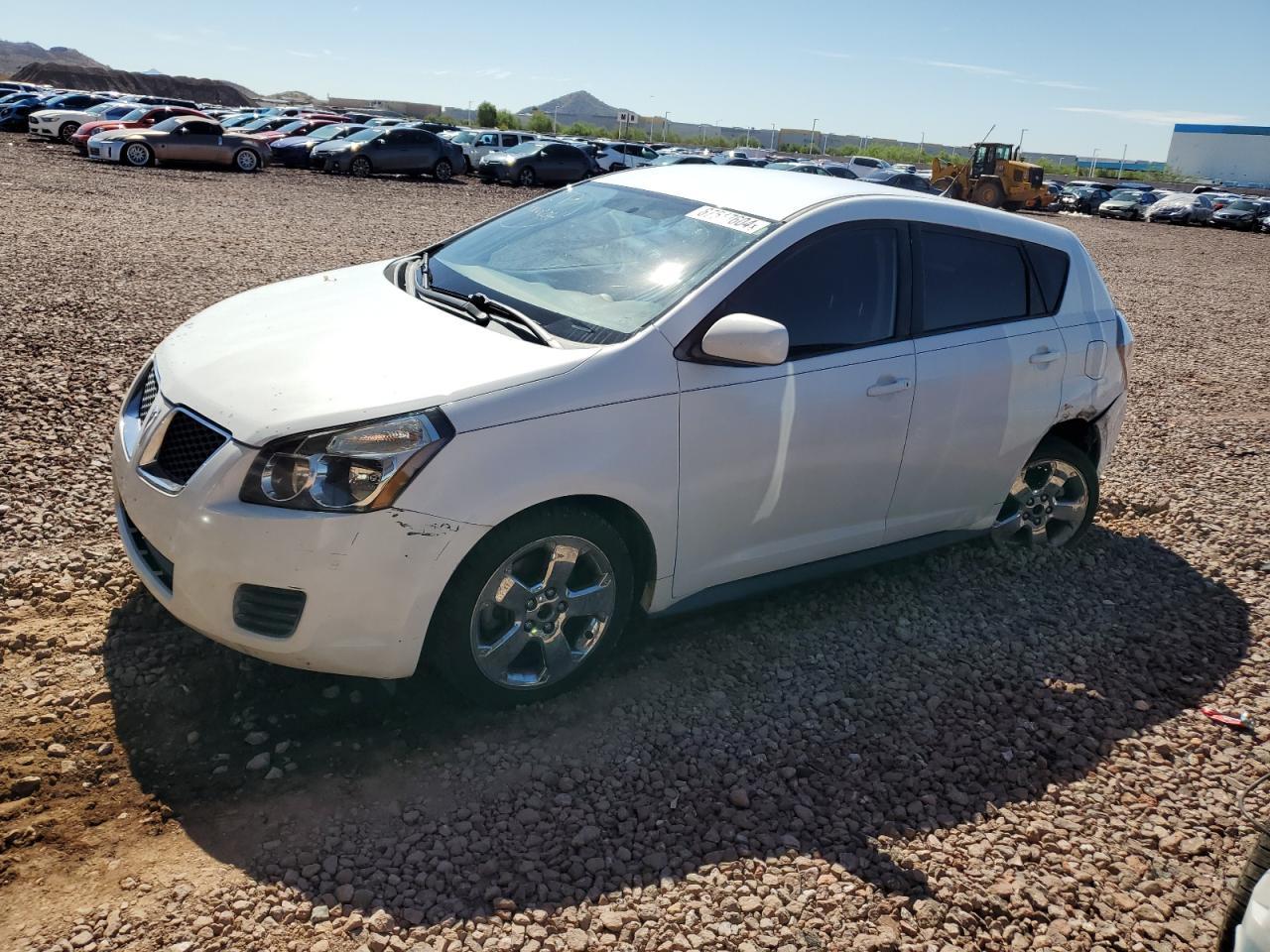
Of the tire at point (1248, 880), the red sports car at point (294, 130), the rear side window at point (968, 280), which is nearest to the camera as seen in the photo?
the tire at point (1248, 880)

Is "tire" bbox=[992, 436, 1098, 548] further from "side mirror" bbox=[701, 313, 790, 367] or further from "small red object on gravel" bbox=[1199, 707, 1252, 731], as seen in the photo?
"side mirror" bbox=[701, 313, 790, 367]

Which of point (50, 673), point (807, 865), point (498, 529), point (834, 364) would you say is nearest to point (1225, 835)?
point (807, 865)

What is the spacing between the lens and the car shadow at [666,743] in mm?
2982

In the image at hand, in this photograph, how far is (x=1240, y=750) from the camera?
3.86 metres

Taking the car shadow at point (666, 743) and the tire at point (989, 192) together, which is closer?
the car shadow at point (666, 743)

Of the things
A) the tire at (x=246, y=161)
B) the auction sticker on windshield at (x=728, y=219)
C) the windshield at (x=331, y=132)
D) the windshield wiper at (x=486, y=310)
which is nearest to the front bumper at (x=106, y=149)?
the tire at (x=246, y=161)

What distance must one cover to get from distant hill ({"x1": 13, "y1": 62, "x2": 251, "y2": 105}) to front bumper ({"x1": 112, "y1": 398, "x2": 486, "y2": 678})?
106 meters

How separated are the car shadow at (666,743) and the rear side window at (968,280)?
1.34 m

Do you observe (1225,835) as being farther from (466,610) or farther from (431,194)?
(431,194)

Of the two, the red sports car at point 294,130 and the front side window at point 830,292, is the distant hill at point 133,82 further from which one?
the front side window at point 830,292

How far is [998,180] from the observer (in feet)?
121

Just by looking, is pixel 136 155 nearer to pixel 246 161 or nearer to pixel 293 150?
pixel 246 161

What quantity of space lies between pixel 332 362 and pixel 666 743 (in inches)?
68.1

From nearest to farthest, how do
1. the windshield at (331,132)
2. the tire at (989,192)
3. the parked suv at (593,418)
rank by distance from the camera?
the parked suv at (593,418) → the windshield at (331,132) → the tire at (989,192)
